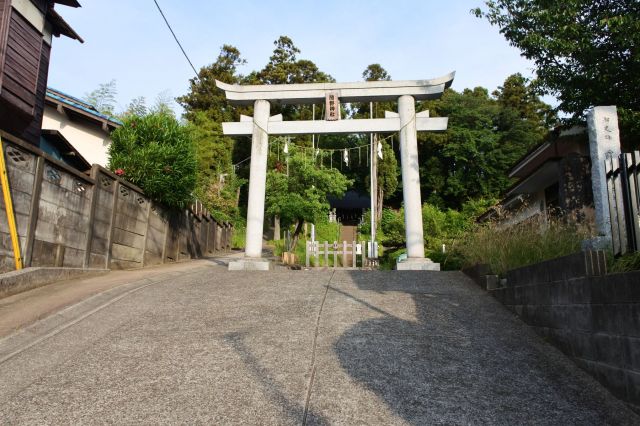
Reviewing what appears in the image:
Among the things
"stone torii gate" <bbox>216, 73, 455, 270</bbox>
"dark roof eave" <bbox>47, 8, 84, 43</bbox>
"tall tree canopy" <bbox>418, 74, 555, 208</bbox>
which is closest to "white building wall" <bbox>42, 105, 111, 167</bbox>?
"dark roof eave" <bbox>47, 8, 84, 43</bbox>

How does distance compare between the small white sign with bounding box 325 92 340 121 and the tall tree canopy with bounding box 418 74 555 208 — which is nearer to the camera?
the small white sign with bounding box 325 92 340 121

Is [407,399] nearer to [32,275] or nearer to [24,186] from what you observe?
[32,275]

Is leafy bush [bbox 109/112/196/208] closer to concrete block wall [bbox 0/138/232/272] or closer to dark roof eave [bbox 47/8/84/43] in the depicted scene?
concrete block wall [bbox 0/138/232/272]

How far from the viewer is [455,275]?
1005 centimetres

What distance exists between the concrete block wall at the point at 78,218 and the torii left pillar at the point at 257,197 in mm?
3229

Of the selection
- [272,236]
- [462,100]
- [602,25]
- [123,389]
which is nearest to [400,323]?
[123,389]

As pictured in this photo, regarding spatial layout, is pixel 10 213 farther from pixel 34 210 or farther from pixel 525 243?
pixel 525 243

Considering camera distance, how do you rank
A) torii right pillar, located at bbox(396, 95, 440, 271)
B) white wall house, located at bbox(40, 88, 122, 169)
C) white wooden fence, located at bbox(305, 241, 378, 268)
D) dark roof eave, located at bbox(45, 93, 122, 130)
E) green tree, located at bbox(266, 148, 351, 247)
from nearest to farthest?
torii right pillar, located at bbox(396, 95, 440, 271)
dark roof eave, located at bbox(45, 93, 122, 130)
white wall house, located at bbox(40, 88, 122, 169)
white wooden fence, located at bbox(305, 241, 378, 268)
green tree, located at bbox(266, 148, 351, 247)

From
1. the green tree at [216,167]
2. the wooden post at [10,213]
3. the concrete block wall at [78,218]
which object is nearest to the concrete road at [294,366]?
the wooden post at [10,213]

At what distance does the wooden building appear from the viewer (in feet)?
39.2

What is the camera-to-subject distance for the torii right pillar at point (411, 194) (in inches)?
469

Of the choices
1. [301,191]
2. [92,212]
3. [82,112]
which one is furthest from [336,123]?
[82,112]

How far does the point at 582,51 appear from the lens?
30.4 feet

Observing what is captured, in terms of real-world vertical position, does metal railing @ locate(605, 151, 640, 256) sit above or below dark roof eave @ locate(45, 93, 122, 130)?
below
